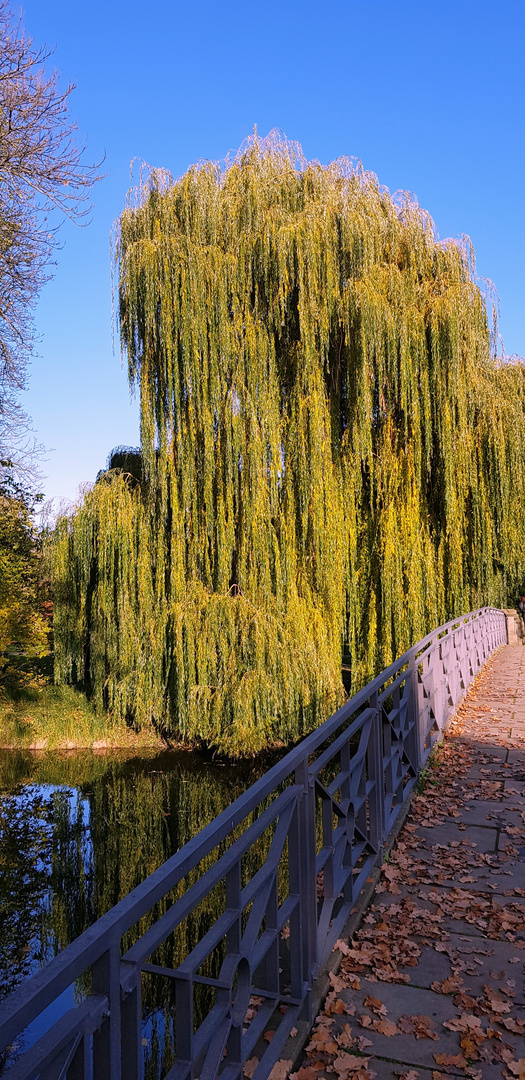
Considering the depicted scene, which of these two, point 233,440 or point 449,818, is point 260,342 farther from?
point 449,818

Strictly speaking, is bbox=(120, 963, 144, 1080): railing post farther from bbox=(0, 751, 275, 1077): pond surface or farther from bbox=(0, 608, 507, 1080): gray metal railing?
bbox=(0, 751, 275, 1077): pond surface

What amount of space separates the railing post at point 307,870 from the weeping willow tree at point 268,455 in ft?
25.0

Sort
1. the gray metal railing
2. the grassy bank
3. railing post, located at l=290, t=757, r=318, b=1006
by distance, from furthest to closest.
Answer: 1. the grassy bank
2. railing post, located at l=290, t=757, r=318, b=1006
3. the gray metal railing

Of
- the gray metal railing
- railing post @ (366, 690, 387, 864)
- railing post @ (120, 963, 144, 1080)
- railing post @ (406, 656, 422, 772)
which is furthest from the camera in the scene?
railing post @ (406, 656, 422, 772)

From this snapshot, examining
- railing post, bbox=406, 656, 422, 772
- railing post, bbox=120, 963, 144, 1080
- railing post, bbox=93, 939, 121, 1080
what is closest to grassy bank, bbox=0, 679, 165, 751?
railing post, bbox=406, 656, 422, 772

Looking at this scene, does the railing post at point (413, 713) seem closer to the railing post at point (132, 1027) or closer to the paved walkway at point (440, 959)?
the paved walkway at point (440, 959)

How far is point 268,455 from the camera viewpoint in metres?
10.8

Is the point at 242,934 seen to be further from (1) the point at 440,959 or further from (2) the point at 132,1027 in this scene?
(1) the point at 440,959

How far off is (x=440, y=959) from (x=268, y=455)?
8018 mm

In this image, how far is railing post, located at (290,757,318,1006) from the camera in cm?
301

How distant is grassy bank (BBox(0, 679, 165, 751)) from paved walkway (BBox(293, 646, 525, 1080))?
25.4 feet

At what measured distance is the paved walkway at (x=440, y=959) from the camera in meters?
2.76

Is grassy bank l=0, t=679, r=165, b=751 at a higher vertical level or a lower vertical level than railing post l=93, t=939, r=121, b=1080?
lower

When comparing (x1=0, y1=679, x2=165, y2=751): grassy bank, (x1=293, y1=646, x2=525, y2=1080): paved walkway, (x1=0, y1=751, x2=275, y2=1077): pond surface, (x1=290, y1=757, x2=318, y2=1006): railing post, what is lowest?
(x1=0, y1=751, x2=275, y2=1077): pond surface
